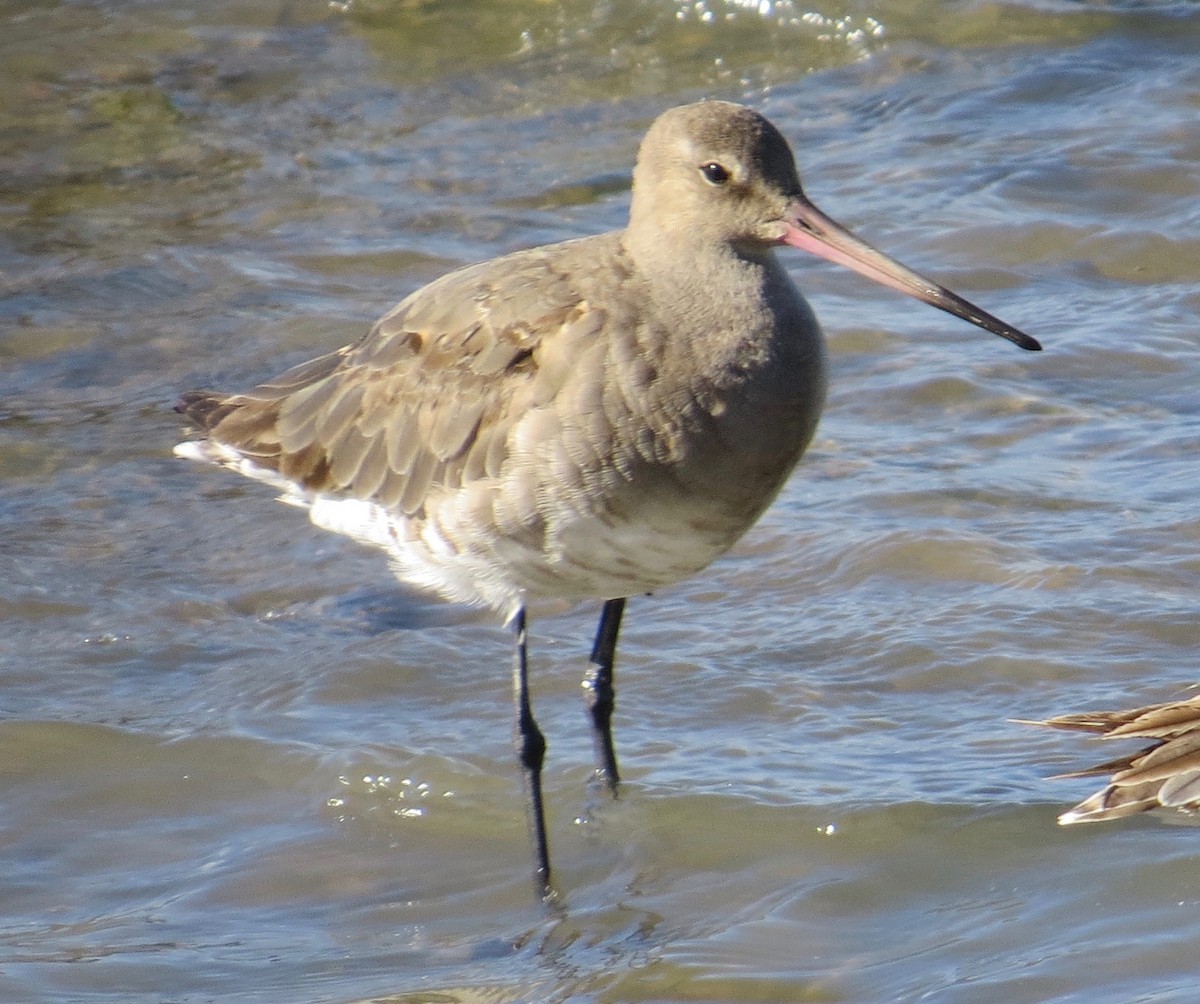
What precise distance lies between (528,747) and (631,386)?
112 centimetres

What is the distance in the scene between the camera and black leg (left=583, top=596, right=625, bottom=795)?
5.72 meters

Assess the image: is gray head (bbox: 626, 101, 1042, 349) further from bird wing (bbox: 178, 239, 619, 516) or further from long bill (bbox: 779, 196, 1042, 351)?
bird wing (bbox: 178, 239, 619, 516)

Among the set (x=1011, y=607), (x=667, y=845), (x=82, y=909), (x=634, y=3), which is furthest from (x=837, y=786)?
(x=634, y=3)

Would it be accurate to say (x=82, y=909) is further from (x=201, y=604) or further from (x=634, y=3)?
(x=634, y=3)

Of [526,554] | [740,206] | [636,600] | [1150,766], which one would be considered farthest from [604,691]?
[1150,766]

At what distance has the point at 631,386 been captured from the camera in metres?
5.05

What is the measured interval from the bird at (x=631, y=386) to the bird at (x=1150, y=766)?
3.11ft

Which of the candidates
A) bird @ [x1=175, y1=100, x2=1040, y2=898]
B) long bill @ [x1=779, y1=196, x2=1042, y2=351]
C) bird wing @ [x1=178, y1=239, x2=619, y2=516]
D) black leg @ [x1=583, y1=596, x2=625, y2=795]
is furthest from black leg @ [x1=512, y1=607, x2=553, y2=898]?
long bill @ [x1=779, y1=196, x2=1042, y2=351]

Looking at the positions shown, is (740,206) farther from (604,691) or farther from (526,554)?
(604,691)

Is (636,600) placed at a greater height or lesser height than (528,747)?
lesser

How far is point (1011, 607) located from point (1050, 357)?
6.16 ft

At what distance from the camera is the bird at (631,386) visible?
16.6 ft

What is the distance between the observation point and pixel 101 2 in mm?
12258

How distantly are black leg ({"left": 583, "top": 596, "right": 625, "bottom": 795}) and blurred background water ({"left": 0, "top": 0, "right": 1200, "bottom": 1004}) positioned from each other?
0.10m
